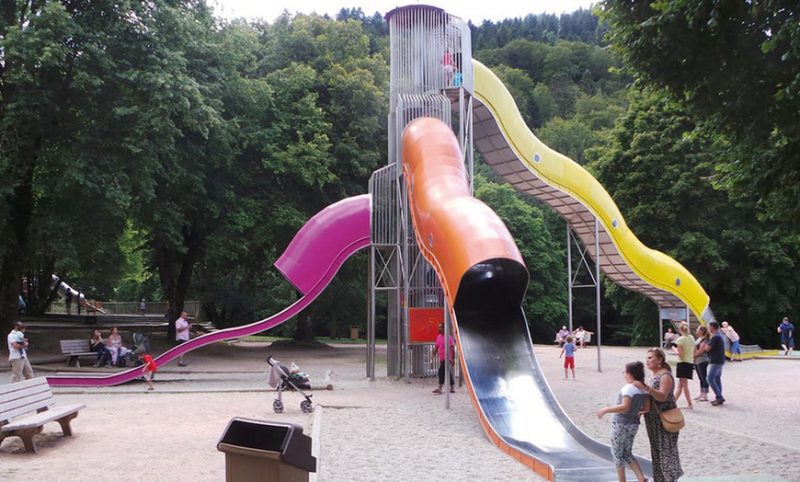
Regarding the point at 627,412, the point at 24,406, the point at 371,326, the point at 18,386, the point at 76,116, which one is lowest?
the point at 24,406

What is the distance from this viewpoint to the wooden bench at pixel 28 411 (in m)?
9.65

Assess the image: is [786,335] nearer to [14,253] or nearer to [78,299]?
[14,253]

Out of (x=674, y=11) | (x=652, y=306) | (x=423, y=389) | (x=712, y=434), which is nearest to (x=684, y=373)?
(x=712, y=434)

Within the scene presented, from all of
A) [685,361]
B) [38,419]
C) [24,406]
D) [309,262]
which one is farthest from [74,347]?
[685,361]

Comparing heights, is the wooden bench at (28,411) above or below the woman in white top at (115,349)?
below

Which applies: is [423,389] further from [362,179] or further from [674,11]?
[362,179]

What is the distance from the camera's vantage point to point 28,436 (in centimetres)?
975

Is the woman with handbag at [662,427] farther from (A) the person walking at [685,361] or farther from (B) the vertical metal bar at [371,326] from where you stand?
(B) the vertical metal bar at [371,326]

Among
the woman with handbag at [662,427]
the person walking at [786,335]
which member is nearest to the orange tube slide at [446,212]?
the woman with handbag at [662,427]

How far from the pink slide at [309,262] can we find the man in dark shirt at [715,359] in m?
8.85

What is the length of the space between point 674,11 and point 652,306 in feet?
103

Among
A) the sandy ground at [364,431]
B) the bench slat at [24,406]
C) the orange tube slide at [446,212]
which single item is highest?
the orange tube slide at [446,212]

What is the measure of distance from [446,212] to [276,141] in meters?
15.6

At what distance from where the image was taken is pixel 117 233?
25.5m
